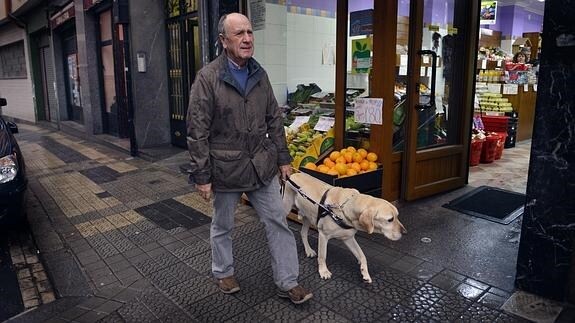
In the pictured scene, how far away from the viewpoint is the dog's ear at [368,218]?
2.88 meters

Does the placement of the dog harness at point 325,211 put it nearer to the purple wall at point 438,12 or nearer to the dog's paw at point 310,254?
Result: the dog's paw at point 310,254

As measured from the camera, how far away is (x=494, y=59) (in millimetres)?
9242

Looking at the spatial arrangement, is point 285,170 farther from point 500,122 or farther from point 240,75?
point 500,122

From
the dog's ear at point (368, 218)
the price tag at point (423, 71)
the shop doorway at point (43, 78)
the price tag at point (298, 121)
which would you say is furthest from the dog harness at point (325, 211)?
the shop doorway at point (43, 78)

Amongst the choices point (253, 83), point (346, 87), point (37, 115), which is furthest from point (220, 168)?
point (37, 115)

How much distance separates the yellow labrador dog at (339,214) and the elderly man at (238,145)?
0.36m

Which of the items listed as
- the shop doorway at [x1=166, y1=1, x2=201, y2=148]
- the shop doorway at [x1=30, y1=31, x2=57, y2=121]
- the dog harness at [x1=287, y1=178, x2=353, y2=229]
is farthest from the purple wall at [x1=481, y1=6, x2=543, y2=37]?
the shop doorway at [x1=30, y1=31, x2=57, y2=121]

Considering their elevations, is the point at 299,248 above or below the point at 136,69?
below

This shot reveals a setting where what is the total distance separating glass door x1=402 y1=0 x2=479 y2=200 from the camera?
468 centimetres

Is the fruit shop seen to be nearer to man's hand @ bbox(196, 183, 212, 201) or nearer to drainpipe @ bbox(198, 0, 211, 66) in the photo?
drainpipe @ bbox(198, 0, 211, 66)

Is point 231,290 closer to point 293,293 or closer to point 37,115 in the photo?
point 293,293

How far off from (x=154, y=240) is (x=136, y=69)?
496 centimetres

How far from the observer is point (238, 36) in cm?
268

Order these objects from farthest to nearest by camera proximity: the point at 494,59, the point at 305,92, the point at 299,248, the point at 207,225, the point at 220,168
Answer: the point at 494,59 < the point at 305,92 < the point at 207,225 < the point at 299,248 < the point at 220,168
